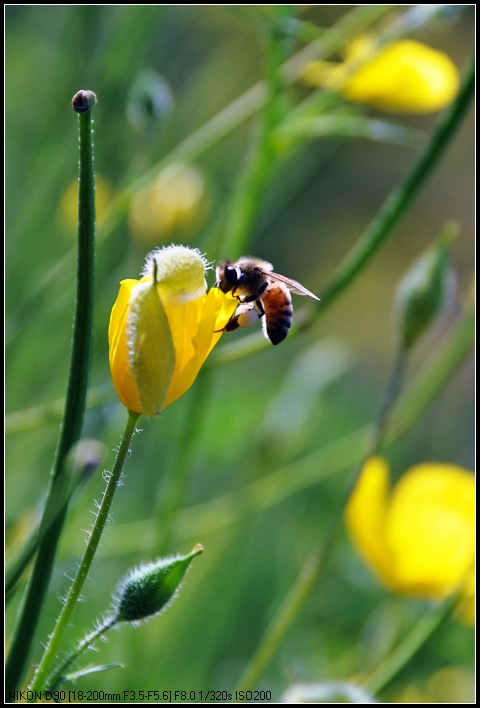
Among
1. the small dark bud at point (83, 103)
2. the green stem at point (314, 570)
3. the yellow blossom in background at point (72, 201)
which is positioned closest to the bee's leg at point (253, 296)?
the green stem at point (314, 570)

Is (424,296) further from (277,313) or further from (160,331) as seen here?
(160,331)

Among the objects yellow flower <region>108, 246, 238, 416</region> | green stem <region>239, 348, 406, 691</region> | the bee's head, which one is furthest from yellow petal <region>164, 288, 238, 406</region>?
green stem <region>239, 348, 406, 691</region>

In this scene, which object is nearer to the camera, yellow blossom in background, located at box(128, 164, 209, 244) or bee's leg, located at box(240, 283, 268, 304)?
bee's leg, located at box(240, 283, 268, 304)

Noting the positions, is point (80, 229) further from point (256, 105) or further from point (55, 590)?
point (55, 590)

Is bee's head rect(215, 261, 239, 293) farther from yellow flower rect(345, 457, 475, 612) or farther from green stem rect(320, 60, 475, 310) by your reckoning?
yellow flower rect(345, 457, 475, 612)

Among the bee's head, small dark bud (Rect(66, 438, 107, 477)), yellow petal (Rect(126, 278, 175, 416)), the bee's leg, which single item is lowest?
small dark bud (Rect(66, 438, 107, 477))

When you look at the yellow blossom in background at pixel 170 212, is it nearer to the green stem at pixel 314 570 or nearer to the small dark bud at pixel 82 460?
the green stem at pixel 314 570
